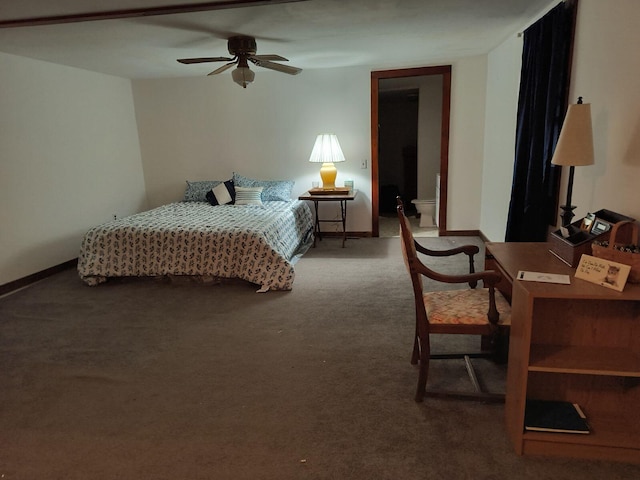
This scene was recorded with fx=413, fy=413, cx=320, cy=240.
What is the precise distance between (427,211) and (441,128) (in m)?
1.34

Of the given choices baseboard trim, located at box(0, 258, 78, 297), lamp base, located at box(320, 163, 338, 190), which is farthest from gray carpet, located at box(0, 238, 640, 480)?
lamp base, located at box(320, 163, 338, 190)

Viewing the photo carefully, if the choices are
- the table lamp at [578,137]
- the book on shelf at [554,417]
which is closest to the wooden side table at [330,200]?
the table lamp at [578,137]

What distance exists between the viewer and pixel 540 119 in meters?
2.86

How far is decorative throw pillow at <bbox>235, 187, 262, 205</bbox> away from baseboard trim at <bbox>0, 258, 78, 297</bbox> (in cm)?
199

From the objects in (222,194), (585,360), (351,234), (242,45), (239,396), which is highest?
(242,45)

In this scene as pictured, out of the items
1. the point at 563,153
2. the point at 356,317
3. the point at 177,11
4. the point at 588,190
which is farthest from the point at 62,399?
the point at 588,190

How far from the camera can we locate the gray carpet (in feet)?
5.65

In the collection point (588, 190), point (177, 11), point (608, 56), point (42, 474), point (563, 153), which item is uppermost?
point (177, 11)

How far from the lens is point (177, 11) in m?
2.74

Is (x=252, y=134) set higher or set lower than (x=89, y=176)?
higher

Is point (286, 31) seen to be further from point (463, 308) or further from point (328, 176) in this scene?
point (463, 308)

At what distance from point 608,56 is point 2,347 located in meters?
4.09

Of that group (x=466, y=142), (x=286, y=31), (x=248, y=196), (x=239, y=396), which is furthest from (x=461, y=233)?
(x=239, y=396)

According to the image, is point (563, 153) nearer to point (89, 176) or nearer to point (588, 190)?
point (588, 190)
